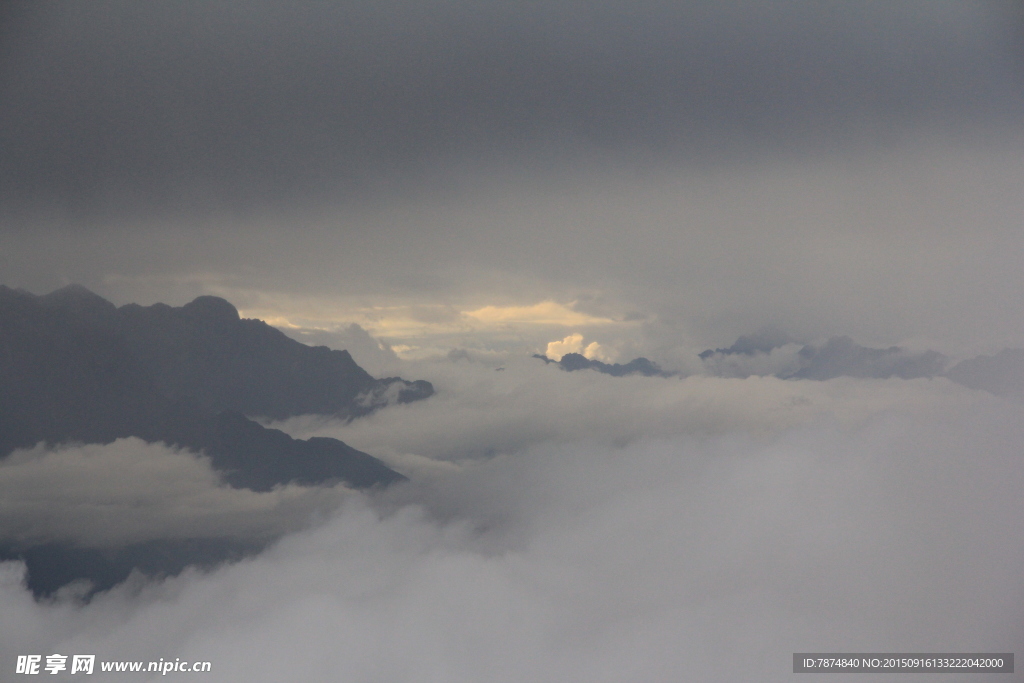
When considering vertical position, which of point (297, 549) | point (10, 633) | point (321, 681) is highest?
point (297, 549)

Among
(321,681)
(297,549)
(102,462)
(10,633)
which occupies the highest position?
(102,462)

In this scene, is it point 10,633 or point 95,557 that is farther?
point 95,557

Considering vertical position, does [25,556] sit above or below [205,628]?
above

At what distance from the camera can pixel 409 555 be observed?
19462cm

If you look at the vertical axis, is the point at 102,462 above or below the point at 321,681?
above

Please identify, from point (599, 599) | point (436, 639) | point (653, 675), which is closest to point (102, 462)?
point (436, 639)

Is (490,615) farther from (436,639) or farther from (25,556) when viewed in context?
(25,556)

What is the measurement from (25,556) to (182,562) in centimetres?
3624

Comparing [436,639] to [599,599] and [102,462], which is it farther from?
[102,462]

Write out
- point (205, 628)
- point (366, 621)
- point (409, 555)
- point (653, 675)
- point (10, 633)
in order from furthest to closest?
point (409, 555) < point (366, 621) < point (205, 628) < point (10, 633) < point (653, 675)

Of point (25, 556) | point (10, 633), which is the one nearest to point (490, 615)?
point (10, 633)

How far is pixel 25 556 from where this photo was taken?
174m

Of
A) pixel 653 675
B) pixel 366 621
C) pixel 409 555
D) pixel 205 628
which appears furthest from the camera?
pixel 409 555

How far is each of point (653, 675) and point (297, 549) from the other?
322 ft
